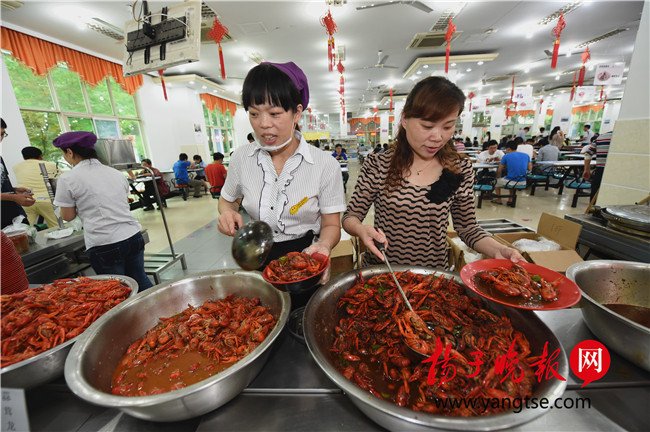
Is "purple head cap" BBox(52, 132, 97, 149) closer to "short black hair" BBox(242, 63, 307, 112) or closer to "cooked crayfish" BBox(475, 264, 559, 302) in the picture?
"short black hair" BBox(242, 63, 307, 112)

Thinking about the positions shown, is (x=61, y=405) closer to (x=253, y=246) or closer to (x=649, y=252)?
(x=253, y=246)

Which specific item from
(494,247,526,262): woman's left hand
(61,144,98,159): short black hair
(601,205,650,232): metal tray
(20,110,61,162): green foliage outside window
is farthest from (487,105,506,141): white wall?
(20,110,61,162): green foliage outside window

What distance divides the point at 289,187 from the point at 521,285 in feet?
4.05

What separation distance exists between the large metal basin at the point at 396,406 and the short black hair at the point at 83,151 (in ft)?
9.32

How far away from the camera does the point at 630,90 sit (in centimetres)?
336

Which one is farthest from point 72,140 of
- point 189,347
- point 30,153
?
point 30,153

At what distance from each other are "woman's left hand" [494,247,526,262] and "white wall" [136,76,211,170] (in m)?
13.8

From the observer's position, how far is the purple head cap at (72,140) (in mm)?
2500

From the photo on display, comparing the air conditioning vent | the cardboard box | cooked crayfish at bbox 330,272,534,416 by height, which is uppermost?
the air conditioning vent

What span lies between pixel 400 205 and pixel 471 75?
50.0ft

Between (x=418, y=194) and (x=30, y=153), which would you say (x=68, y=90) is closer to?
(x=30, y=153)

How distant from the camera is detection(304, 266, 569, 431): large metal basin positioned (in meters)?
0.64

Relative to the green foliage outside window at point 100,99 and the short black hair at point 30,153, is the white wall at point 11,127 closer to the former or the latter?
the short black hair at point 30,153

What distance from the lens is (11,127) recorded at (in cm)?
611
